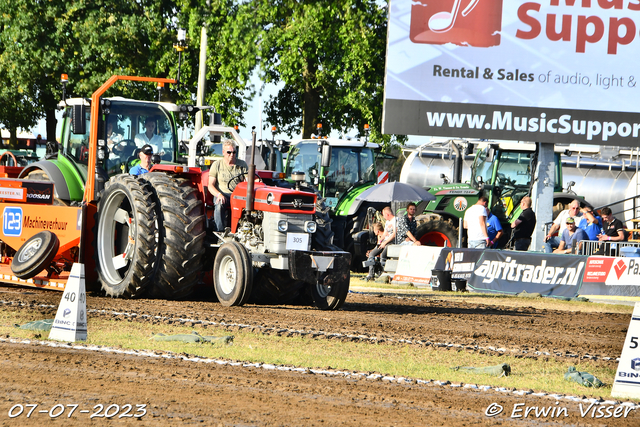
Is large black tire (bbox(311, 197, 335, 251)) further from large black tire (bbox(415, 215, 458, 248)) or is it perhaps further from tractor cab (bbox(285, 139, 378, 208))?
tractor cab (bbox(285, 139, 378, 208))

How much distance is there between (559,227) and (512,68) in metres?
3.46

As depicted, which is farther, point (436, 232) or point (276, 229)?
point (436, 232)

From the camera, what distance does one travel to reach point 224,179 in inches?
433

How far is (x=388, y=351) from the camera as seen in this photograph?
25.9 feet

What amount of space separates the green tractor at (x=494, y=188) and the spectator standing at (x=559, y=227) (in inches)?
53.7

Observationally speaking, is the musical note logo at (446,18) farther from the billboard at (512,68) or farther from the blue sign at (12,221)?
the blue sign at (12,221)

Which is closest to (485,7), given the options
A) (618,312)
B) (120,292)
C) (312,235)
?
(618,312)

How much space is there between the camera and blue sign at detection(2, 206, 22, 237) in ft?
38.6

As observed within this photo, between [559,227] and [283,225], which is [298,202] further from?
[559,227]

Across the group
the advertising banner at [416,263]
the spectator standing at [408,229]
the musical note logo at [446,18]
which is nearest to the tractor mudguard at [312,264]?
the advertising banner at [416,263]

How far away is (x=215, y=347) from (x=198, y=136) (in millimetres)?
5603

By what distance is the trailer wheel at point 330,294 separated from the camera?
10.7m

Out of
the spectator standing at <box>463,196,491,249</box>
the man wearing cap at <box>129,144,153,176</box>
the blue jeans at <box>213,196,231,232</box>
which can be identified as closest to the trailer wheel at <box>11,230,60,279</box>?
the man wearing cap at <box>129,144,153,176</box>

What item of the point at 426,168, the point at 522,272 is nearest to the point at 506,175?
the point at 522,272
